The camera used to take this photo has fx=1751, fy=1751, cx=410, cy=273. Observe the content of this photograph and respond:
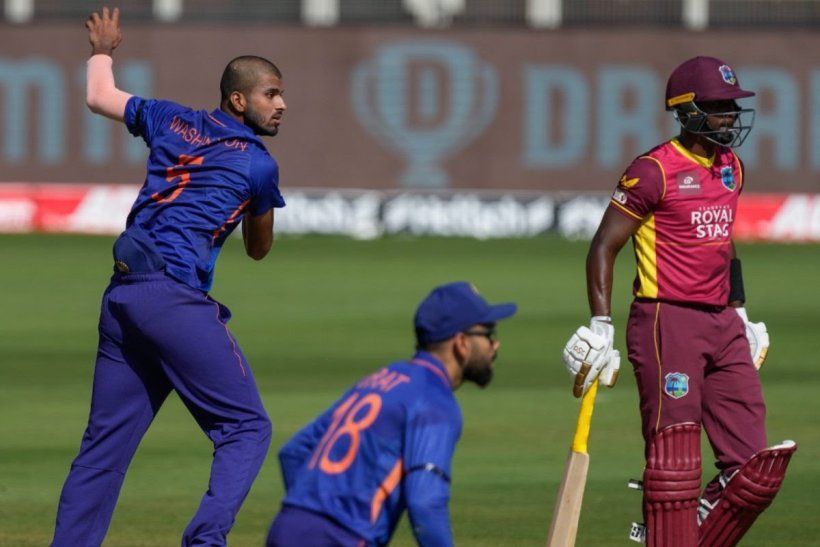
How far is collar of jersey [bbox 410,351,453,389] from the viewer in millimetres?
5188

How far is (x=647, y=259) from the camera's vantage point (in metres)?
6.91

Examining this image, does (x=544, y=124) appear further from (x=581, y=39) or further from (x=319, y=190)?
(x=319, y=190)

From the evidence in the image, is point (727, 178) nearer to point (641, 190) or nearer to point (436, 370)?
point (641, 190)

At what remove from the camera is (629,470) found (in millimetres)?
9594

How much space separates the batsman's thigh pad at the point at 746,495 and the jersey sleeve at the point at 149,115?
8.49ft

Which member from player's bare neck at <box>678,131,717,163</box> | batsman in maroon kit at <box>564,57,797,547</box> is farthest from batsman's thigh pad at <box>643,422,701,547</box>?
player's bare neck at <box>678,131,717,163</box>

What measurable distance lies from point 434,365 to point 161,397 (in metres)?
1.81

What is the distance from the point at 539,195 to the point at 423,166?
1965 mm

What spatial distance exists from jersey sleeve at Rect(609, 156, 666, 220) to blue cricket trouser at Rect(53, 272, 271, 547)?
1.61 metres

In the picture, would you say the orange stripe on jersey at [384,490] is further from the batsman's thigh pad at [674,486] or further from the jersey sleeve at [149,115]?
the jersey sleeve at [149,115]

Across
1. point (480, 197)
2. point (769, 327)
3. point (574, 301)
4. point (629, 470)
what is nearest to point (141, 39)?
point (480, 197)

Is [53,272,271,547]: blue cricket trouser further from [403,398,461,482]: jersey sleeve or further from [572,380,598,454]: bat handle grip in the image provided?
[403,398,461,482]: jersey sleeve

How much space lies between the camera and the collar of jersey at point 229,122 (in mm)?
6648

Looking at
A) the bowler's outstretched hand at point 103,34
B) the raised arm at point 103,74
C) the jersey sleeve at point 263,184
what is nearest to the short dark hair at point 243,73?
the jersey sleeve at point 263,184
